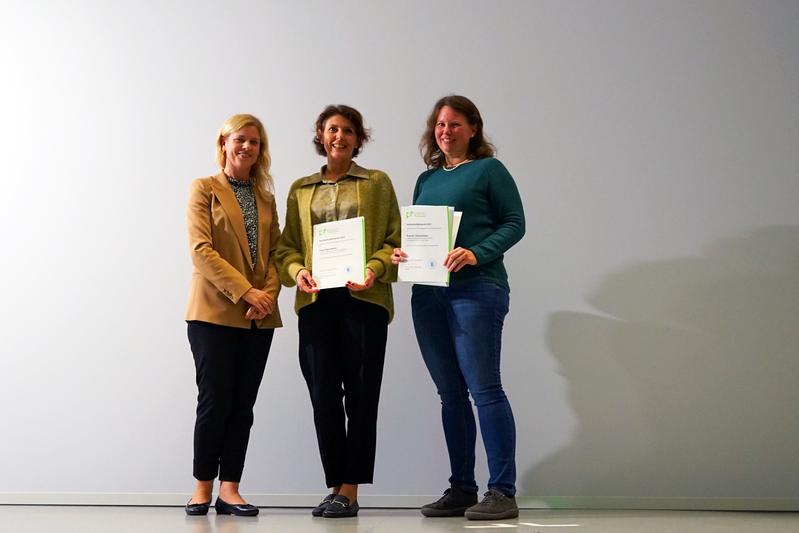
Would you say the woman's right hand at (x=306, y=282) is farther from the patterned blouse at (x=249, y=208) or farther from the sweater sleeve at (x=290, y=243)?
the patterned blouse at (x=249, y=208)

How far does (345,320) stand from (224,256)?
0.49 meters

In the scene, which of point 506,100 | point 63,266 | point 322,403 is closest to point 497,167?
point 506,100

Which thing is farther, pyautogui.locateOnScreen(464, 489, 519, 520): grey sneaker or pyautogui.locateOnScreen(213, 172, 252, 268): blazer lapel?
pyautogui.locateOnScreen(213, 172, 252, 268): blazer lapel

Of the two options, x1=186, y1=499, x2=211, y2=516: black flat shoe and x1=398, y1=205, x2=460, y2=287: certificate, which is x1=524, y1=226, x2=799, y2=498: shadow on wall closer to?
x1=398, y1=205, x2=460, y2=287: certificate

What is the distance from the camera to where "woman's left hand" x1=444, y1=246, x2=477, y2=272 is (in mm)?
2521

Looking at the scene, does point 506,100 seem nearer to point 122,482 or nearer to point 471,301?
point 471,301

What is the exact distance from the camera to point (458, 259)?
2521 millimetres

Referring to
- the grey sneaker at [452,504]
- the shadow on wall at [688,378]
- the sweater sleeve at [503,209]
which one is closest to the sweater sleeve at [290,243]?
the sweater sleeve at [503,209]

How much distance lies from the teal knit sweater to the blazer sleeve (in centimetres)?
70

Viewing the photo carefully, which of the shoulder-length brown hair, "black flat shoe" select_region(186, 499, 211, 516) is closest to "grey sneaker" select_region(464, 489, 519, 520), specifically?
"black flat shoe" select_region(186, 499, 211, 516)

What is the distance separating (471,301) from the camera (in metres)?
2.56

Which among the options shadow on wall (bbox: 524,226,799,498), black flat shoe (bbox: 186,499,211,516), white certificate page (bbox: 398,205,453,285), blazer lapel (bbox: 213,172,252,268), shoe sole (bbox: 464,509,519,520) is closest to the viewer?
shoe sole (bbox: 464,509,519,520)

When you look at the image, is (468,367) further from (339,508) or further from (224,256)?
(224,256)

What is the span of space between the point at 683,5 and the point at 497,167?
131 centimetres
